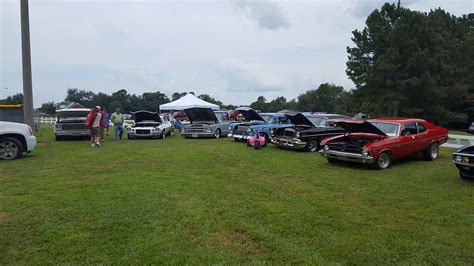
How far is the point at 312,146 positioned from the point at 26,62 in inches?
519

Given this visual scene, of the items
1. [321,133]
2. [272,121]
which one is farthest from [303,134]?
[272,121]

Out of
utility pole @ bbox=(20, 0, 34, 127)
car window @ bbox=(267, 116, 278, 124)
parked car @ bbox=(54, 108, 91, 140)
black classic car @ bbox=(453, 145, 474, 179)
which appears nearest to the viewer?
black classic car @ bbox=(453, 145, 474, 179)

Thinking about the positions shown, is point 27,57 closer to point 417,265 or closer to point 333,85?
point 417,265

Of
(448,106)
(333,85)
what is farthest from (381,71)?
(333,85)

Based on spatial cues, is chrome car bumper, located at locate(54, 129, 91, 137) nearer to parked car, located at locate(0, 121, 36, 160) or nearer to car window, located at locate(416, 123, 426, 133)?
parked car, located at locate(0, 121, 36, 160)

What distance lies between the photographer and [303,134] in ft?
45.4

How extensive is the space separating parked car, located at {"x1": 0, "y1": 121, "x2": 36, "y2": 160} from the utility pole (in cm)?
589

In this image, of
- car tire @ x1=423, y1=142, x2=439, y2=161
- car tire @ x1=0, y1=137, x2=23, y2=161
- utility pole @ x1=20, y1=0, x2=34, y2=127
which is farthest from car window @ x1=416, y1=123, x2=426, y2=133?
utility pole @ x1=20, y1=0, x2=34, y2=127

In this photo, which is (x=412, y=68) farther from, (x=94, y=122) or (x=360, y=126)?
(x=94, y=122)

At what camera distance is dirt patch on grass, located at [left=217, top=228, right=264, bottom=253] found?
14.0ft

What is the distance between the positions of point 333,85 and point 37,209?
10398 cm

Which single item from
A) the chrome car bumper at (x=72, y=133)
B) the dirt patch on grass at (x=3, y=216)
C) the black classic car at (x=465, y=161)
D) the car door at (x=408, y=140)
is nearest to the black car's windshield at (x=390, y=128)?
the car door at (x=408, y=140)

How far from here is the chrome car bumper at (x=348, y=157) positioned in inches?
388

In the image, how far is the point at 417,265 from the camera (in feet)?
12.7
